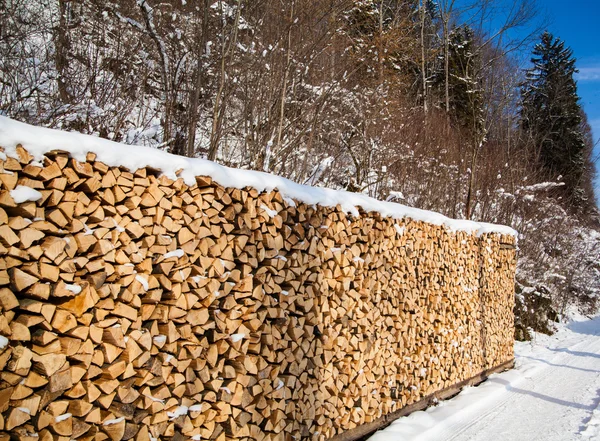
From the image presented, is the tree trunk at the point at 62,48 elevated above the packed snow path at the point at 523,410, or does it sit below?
above

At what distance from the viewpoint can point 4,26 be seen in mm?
5004

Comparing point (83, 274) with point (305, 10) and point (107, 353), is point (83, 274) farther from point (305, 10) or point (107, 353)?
point (305, 10)

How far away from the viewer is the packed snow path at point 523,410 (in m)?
4.88

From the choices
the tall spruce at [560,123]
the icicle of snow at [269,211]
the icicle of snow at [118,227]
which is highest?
the tall spruce at [560,123]

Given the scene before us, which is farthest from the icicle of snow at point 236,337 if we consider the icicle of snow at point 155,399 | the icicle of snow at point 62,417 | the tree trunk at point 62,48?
the tree trunk at point 62,48

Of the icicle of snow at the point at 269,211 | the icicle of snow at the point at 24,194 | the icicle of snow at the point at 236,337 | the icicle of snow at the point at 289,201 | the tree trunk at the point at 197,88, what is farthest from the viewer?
the tree trunk at the point at 197,88

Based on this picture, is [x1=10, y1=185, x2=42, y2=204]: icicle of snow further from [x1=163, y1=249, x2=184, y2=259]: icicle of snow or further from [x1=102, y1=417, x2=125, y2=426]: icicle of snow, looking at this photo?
[x1=102, y1=417, x2=125, y2=426]: icicle of snow

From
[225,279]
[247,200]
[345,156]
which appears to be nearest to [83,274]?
[225,279]

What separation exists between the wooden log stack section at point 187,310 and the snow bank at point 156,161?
61 millimetres

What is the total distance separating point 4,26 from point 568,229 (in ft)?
56.8

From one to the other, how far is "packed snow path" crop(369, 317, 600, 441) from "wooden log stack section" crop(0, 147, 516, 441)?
18.5 inches

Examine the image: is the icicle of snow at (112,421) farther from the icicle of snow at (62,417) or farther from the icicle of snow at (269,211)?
the icicle of snow at (269,211)

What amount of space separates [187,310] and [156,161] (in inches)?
36.5

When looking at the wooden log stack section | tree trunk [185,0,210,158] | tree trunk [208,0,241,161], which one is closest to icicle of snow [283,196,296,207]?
the wooden log stack section
